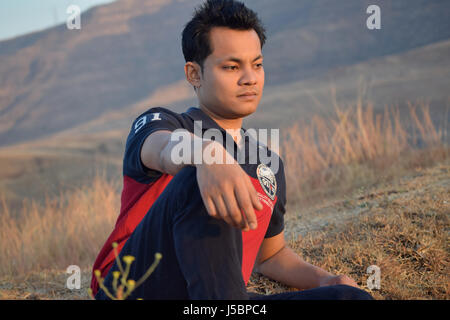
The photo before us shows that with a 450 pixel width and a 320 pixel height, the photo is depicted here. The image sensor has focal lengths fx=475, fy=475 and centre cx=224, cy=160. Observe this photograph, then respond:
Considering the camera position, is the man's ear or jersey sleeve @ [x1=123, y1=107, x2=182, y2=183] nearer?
jersey sleeve @ [x1=123, y1=107, x2=182, y2=183]

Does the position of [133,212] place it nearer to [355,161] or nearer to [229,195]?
[229,195]

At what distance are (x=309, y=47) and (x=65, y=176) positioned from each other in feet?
104

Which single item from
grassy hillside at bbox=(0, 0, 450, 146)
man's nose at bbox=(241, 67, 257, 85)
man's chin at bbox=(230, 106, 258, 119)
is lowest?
man's chin at bbox=(230, 106, 258, 119)

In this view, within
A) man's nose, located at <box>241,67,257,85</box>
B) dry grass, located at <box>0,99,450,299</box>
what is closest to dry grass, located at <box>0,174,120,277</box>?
dry grass, located at <box>0,99,450,299</box>

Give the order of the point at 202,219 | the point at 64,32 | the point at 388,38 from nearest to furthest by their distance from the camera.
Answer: the point at 202,219 → the point at 388,38 → the point at 64,32

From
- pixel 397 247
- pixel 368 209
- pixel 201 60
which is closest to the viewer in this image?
pixel 201 60

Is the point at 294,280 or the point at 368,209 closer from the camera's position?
the point at 294,280

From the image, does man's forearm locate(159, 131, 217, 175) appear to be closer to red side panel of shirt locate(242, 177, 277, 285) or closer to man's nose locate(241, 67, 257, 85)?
red side panel of shirt locate(242, 177, 277, 285)

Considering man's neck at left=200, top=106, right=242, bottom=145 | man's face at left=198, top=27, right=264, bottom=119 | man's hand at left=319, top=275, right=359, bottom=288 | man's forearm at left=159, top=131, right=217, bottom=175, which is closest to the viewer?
man's forearm at left=159, top=131, right=217, bottom=175

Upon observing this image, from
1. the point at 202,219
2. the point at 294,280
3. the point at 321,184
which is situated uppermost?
the point at 202,219

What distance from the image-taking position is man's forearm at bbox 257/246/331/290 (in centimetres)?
227
